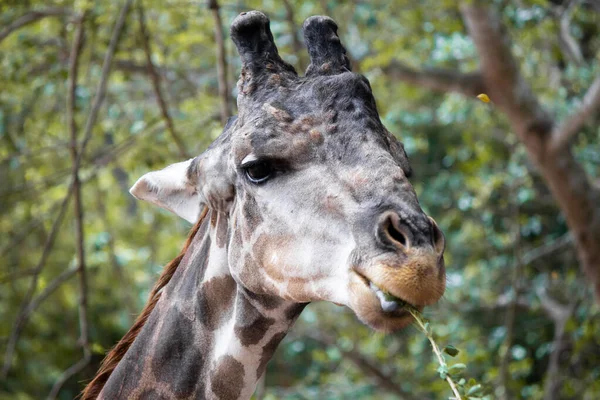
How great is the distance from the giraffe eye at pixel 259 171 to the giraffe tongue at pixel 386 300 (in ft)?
1.99

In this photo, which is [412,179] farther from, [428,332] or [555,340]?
[428,332]

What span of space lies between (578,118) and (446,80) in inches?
56.6

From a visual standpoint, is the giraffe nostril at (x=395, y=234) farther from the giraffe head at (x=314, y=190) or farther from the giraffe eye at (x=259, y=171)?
the giraffe eye at (x=259, y=171)

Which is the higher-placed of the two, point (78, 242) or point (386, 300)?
point (386, 300)

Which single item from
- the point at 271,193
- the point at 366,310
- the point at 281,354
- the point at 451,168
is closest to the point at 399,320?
the point at 366,310

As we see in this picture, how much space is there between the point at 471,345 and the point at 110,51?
545 cm

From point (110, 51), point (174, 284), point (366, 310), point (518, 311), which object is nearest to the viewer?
point (366, 310)

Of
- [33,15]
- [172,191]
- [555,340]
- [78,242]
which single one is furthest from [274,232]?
[555,340]

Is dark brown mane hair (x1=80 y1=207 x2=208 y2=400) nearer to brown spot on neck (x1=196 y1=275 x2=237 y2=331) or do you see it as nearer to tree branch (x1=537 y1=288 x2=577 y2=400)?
brown spot on neck (x1=196 y1=275 x2=237 y2=331)

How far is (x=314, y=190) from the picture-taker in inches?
102

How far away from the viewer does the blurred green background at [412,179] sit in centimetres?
712

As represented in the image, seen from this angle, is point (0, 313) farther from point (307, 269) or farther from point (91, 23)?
point (307, 269)

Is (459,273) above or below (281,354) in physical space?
above

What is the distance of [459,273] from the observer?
10602 millimetres
